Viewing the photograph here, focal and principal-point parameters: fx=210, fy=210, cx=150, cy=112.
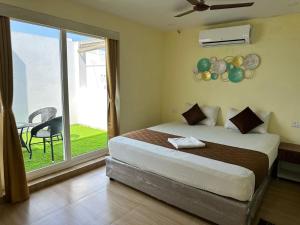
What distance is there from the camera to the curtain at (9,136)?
2410 mm

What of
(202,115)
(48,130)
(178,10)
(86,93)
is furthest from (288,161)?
(48,130)

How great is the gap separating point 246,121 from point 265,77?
0.87m

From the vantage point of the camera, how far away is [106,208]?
249cm

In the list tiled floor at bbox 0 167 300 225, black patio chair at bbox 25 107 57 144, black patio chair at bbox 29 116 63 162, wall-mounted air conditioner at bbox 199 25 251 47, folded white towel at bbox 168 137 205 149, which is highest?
wall-mounted air conditioner at bbox 199 25 251 47

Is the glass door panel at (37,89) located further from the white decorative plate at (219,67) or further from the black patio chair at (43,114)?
the white decorative plate at (219,67)

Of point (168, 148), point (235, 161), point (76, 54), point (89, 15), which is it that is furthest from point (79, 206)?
point (89, 15)

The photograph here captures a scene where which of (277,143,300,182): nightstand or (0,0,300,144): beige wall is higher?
(0,0,300,144): beige wall

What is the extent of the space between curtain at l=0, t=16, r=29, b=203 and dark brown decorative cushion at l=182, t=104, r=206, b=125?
2.88 m

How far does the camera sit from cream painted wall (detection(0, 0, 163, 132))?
3.40 meters

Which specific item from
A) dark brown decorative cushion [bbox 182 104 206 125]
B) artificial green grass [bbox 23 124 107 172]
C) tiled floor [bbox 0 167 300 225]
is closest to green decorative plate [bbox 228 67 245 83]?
dark brown decorative cushion [bbox 182 104 206 125]

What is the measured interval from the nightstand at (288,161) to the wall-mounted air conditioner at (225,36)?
189cm

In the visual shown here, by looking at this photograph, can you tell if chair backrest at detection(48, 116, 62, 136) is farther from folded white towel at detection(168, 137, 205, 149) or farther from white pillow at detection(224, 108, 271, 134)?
white pillow at detection(224, 108, 271, 134)

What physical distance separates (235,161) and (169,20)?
2792 millimetres

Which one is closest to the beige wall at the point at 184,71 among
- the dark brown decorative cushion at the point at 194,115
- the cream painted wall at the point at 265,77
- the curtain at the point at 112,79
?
the cream painted wall at the point at 265,77
